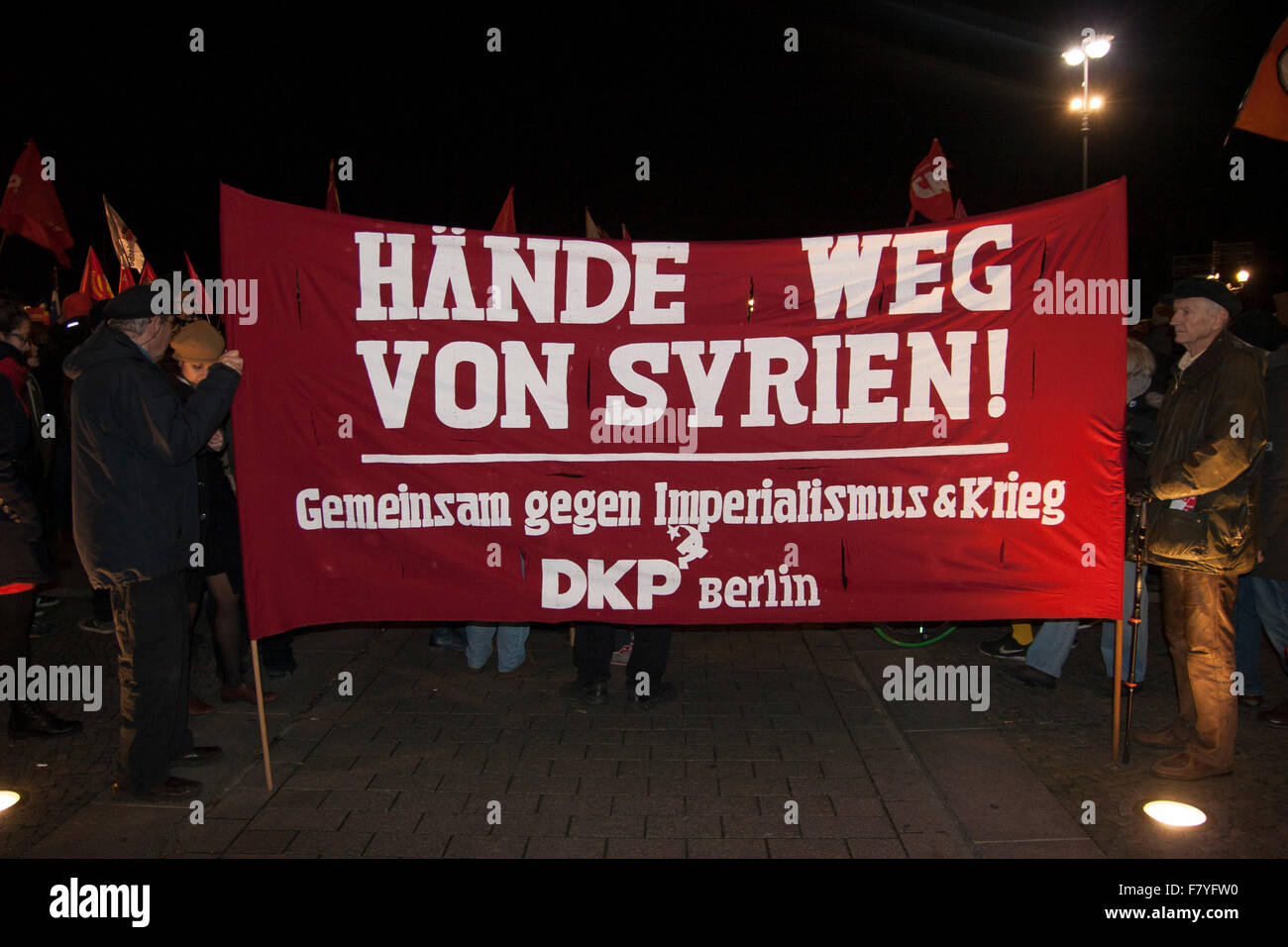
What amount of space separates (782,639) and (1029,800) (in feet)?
8.25

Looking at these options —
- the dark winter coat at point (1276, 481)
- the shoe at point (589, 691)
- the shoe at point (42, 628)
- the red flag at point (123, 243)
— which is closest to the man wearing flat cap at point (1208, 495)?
the dark winter coat at point (1276, 481)

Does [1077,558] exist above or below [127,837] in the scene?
above

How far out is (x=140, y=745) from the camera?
3941mm

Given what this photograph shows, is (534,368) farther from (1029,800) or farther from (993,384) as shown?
(1029,800)

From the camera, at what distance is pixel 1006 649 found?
5.88 m

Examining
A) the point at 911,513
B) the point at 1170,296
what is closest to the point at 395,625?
the point at 911,513

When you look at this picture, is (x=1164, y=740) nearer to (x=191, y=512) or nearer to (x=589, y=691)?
(x=589, y=691)

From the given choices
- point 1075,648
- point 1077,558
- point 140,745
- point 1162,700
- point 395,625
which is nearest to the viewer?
point 140,745

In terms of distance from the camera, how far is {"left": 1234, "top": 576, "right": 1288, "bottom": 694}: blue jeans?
185 inches

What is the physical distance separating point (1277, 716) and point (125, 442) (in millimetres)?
6099

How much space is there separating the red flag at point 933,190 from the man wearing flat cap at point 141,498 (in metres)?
6.97

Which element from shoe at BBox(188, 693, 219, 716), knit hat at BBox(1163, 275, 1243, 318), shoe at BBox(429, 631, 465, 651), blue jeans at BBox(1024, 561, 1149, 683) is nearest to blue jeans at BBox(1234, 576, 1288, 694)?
blue jeans at BBox(1024, 561, 1149, 683)

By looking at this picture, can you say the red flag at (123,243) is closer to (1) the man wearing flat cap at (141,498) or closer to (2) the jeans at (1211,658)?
(1) the man wearing flat cap at (141,498)

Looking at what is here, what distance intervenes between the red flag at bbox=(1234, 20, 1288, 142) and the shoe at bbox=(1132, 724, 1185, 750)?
3955mm
